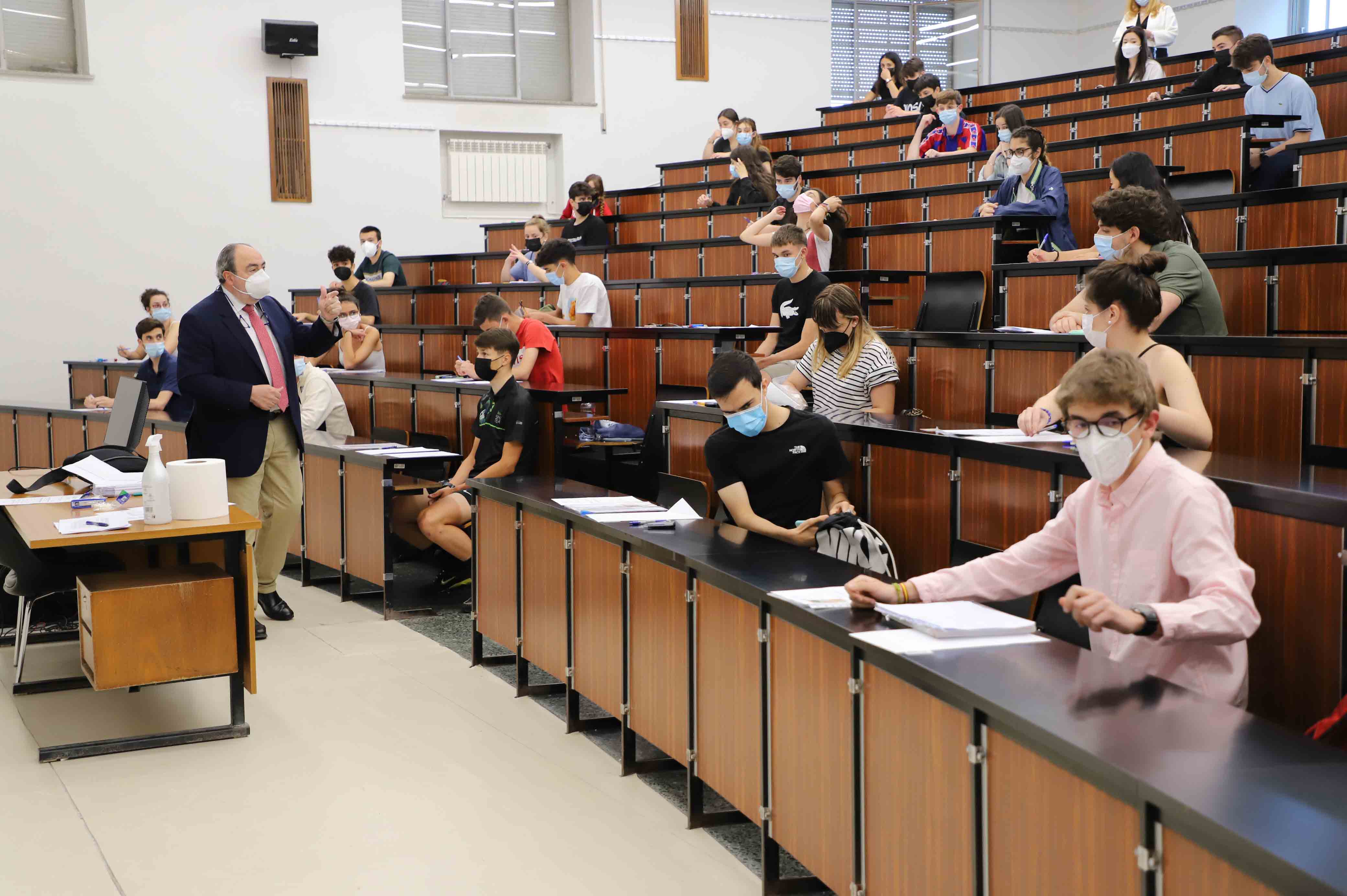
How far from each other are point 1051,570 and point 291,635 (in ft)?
12.6

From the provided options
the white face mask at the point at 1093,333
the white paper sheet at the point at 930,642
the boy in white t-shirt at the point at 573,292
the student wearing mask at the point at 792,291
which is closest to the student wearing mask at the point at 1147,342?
the white face mask at the point at 1093,333

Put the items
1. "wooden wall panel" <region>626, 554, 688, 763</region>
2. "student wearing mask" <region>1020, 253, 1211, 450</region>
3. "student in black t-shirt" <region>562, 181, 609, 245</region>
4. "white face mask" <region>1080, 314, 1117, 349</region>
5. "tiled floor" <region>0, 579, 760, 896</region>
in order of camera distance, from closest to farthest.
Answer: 1. "student wearing mask" <region>1020, 253, 1211, 450</region>
2. "tiled floor" <region>0, 579, 760, 896</region>
3. "white face mask" <region>1080, 314, 1117, 349</region>
4. "wooden wall panel" <region>626, 554, 688, 763</region>
5. "student in black t-shirt" <region>562, 181, 609, 245</region>

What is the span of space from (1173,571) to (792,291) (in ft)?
12.1

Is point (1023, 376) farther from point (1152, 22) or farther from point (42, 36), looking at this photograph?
point (42, 36)

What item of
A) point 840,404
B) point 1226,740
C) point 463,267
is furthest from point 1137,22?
point 1226,740

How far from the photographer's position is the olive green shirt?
3701 millimetres

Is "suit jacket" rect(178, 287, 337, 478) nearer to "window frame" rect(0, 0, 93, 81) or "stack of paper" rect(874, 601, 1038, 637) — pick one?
"stack of paper" rect(874, 601, 1038, 637)

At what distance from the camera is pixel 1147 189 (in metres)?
3.92

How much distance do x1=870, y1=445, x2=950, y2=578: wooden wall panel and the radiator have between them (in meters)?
9.57

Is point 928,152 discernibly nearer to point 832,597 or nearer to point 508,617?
point 508,617

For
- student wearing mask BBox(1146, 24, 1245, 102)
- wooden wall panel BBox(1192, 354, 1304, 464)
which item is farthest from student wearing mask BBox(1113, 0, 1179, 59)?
wooden wall panel BBox(1192, 354, 1304, 464)

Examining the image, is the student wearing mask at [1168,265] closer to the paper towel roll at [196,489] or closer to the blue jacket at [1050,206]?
the blue jacket at [1050,206]

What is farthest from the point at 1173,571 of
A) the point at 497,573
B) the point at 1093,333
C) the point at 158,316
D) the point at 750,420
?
the point at 158,316

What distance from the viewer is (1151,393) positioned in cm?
229
